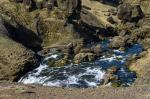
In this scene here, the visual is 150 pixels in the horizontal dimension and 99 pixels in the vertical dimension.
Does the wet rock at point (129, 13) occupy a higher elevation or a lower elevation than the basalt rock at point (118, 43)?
lower

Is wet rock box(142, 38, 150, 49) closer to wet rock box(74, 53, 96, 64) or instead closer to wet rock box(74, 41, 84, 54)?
wet rock box(74, 53, 96, 64)

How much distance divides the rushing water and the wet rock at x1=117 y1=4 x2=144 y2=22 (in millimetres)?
22906

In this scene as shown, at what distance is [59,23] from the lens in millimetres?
81375

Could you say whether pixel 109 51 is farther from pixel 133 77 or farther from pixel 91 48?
pixel 133 77

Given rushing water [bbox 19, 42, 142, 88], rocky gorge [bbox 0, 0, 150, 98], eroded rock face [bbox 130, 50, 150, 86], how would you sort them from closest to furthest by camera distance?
eroded rock face [bbox 130, 50, 150, 86] → rushing water [bbox 19, 42, 142, 88] → rocky gorge [bbox 0, 0, 150, 98]

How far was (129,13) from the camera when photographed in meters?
90.1

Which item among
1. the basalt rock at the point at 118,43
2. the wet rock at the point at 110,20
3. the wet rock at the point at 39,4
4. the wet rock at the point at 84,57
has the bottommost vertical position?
the wet rock at the point at 110,20

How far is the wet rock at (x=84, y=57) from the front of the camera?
65.9m

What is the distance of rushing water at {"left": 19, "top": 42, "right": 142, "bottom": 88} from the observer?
58.2m

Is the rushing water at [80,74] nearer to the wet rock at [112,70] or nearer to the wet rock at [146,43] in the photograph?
the wet rock at [112,70]

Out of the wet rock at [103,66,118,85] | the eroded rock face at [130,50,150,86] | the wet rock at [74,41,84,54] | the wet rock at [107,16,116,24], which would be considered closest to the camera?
the eroded rock face at [130,50,150,86]

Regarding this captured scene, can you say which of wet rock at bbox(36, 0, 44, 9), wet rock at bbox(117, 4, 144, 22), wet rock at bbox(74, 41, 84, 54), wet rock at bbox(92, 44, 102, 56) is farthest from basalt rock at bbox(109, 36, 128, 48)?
wet rock at bbox(36, 0, 44, 9)

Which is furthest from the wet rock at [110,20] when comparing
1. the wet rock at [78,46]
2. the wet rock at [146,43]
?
Result: the wet rock at [78,46]

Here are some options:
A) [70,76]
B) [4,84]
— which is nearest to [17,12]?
[70,76]
